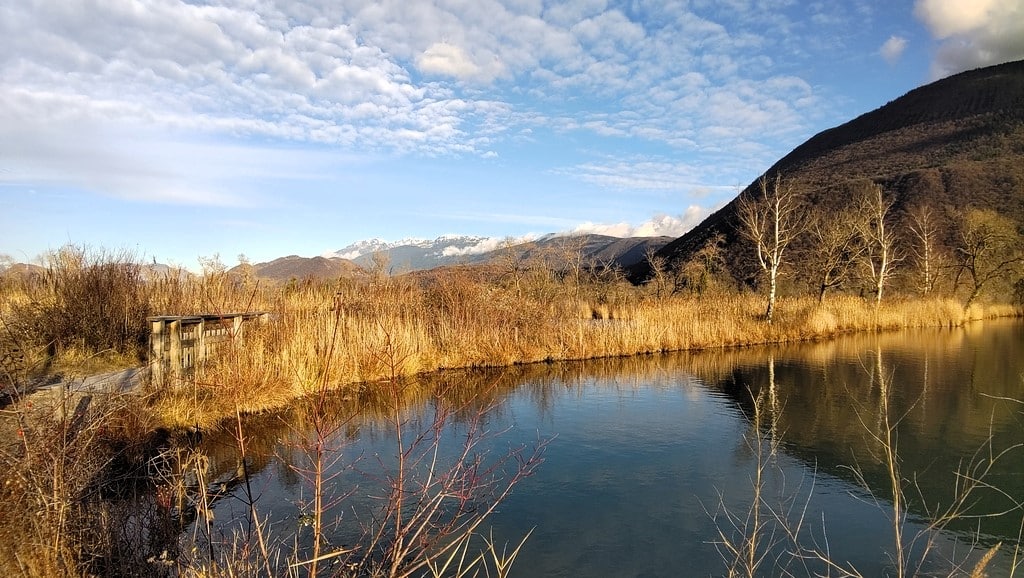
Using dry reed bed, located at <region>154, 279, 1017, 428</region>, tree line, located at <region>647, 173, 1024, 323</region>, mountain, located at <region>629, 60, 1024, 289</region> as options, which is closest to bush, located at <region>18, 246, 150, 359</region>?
dry reed bed, located at <region>154, 279, 1017, 428</region>

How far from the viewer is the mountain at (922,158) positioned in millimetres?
43875

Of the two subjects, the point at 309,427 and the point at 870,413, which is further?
the point at 870,413

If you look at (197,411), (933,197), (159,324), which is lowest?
(197,411)

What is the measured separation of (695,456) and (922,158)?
58.8 m

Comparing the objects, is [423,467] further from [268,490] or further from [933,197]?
[933,197]

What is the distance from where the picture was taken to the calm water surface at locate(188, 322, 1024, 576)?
5125mm

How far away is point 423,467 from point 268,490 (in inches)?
66.4

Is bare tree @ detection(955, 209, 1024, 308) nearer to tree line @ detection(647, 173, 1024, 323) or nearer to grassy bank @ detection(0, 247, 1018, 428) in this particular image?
tree line @ detection(647, 173, 1024, 323)

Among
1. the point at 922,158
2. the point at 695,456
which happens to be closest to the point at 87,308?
the point at 695,456

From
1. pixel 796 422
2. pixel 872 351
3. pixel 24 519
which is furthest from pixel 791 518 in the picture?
pixel 872 351

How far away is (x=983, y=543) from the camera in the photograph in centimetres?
501

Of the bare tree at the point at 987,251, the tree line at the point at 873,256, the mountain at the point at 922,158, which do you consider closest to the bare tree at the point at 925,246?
the tree line at the point at 873,256

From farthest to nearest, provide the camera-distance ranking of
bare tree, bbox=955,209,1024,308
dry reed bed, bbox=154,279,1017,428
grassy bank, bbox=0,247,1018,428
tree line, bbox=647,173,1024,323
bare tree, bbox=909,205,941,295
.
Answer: bare tree, bbox=909,205,941,295
bare tree, bbox=955,209,1024,308
tree line, bbox=647,173,1024,323
dry reed bed, bbox=154,279,1017,428
grassy bank, bbox=0,247,1018,428

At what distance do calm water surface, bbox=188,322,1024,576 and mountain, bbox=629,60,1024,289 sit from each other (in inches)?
1165
